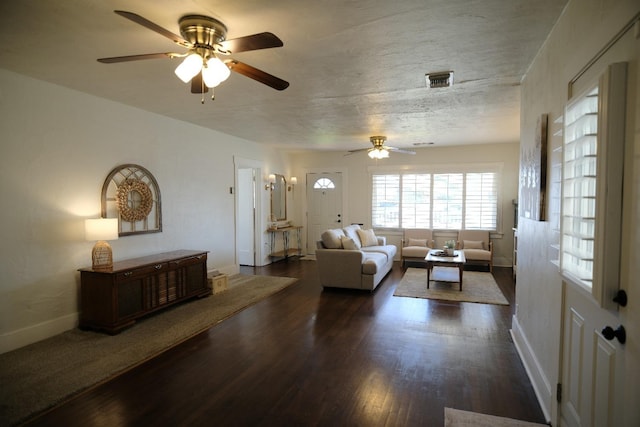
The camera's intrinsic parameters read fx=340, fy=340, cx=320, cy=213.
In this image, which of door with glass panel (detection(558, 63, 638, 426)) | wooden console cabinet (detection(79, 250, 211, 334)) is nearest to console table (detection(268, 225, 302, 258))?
wooden console cabinet (detection(79, 250, 211, 334))

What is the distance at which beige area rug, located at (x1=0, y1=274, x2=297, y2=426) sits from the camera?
246 centimetres

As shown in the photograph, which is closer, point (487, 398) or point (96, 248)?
point (487, 398)

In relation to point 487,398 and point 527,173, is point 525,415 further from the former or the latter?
point 527,173

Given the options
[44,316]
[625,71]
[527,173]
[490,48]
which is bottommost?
[44,316]

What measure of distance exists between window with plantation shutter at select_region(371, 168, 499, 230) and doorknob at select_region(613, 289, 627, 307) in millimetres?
6501

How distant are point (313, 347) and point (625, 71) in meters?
3.00

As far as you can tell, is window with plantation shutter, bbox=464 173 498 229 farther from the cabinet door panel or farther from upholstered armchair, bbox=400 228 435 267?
the cabinet door panel

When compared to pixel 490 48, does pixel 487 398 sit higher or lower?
lower

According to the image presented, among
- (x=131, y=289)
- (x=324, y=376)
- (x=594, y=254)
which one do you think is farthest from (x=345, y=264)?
(x=594, y=254)

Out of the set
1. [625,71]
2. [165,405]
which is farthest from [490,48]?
[165,405]

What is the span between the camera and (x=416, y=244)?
7430 millimetres

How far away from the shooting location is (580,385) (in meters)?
1.73

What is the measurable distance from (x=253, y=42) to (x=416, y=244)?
626 centimetres

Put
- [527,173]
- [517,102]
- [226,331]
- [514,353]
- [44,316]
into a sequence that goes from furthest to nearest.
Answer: [517,102]
[226,331]
[44,316]
[514,353]
[527,173]
